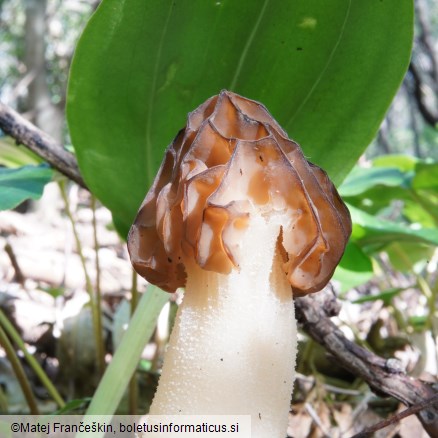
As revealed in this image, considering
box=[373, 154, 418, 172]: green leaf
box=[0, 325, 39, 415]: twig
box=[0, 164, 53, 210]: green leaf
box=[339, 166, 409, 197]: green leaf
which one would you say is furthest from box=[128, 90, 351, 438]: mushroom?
box=[373, 154, 418, 172]: green leaf

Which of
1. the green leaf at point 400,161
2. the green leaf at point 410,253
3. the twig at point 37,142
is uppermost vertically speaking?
the twig at point 37,142

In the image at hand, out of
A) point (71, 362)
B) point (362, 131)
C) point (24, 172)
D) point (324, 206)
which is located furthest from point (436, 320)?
point (24, 172)

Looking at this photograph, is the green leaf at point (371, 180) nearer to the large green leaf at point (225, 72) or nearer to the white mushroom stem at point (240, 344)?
the large green leaf at point (225, 72)

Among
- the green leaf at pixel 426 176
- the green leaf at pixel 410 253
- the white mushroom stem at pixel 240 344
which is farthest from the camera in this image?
the green leaf at pixel 410 253

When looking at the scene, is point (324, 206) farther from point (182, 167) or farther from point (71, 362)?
point (71, 362)

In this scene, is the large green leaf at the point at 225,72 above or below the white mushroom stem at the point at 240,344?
above

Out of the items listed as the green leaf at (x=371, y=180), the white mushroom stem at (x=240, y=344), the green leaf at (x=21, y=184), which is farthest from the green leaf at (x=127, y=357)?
the green leaf at (x=371, y=180)

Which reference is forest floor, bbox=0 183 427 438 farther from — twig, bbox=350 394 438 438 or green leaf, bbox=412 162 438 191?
green leaf, bbox=412 162 438 191
